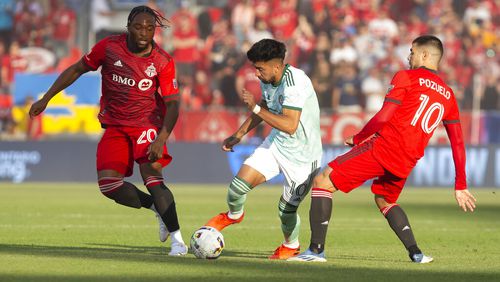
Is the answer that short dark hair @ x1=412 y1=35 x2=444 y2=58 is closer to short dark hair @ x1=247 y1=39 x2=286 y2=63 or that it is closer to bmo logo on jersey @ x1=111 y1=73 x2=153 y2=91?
short dark hair @ x1=247 y1=39 x2=286 y2=63

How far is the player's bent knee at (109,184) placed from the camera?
10194mm

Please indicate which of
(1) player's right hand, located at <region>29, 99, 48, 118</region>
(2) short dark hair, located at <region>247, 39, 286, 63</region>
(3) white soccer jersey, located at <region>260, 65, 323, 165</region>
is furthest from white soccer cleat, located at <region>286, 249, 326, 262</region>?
(1) player's right hand, located at <region>29, 99, 48, 118</region>

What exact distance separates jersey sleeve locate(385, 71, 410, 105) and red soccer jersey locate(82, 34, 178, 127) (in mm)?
2118

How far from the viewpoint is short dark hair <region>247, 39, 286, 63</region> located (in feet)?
31.7

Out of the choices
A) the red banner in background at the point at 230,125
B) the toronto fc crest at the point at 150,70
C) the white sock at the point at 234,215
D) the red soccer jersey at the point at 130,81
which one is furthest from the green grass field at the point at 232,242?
the red banner in background at the point at 230,125

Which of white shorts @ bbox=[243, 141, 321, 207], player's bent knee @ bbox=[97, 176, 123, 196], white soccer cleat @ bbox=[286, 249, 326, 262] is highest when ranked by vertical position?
white shorts @ bbox=[243, 141, 321, 207]

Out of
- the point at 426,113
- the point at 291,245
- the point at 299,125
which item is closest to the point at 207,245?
the point at 291,245

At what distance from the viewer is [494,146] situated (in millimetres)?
25250

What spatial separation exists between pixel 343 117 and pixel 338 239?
12473 mm

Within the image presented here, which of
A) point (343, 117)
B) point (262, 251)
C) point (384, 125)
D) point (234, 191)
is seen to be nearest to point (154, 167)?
point (234, 191)

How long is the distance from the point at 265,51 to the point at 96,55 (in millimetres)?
1683

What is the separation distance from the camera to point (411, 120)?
926 cm

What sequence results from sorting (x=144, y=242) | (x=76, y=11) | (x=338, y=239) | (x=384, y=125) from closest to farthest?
(x=384, y=125) < (x=144, y=242) < (x=338, y=239) < (x=76, y=11)

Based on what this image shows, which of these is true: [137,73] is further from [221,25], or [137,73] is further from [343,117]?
[221,25]
